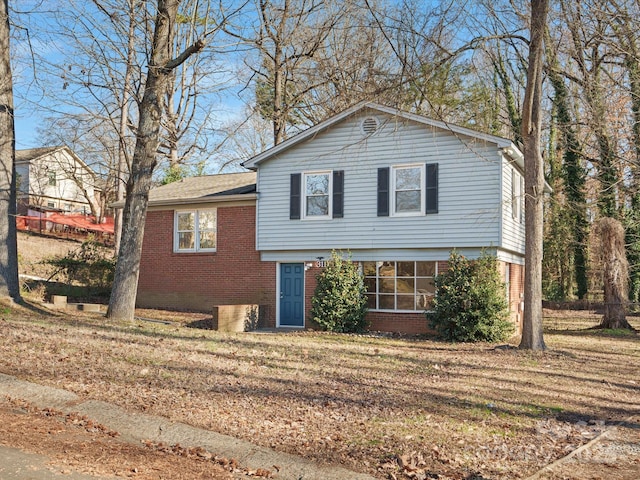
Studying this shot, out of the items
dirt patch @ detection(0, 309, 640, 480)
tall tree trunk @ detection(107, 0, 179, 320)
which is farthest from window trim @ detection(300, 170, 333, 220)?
dirt patch @ detection(0, 309, 640, 480)

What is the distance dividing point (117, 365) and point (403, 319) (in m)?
11.5

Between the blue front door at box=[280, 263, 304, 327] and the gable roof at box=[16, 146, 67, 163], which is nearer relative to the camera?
the blue front door at box=[280, 263, 304, 327]

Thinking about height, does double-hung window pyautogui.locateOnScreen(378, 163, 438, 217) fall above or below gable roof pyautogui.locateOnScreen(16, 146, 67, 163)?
below

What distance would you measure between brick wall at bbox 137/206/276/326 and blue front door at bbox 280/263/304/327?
31 cm

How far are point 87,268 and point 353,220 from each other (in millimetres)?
11267

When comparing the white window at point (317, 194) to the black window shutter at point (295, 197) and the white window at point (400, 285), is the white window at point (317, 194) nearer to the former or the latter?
the black window shutter at point (295, 197)

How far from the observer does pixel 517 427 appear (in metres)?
7.42

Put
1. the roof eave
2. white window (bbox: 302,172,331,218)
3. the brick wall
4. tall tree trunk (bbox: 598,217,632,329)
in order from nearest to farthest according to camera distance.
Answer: white window (bbox: 302,172,331,218) < tall tree trunk (bbox: 598,217,632,329) < the roof eave < the brick wall

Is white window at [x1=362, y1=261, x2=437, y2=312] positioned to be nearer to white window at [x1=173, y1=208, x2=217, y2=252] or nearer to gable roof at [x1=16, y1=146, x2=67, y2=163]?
white window at [x1=173, y1=208, x2=217, y2=252]

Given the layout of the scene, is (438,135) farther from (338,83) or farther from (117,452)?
(117,452)

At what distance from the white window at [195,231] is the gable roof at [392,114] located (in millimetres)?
2524

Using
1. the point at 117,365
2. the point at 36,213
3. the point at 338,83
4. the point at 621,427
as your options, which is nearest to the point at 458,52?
the point at 621,427

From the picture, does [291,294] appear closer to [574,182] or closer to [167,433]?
[167,433]

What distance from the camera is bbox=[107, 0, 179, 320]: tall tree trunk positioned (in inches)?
577
